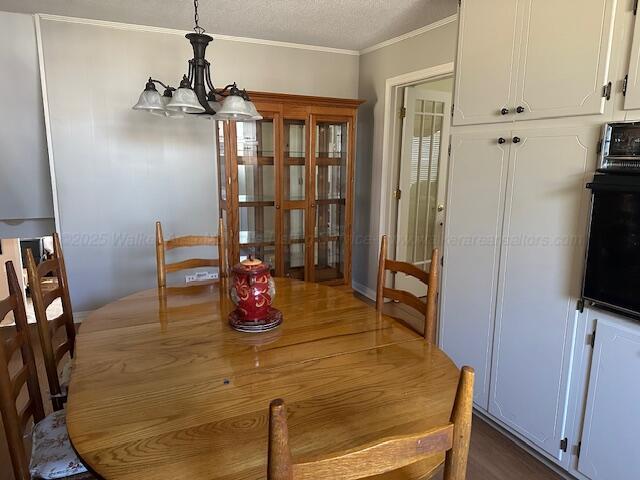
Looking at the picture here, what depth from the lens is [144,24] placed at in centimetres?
315

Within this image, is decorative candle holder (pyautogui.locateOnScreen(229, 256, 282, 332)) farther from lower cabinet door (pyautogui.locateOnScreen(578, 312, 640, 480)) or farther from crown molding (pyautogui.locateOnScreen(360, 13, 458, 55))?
crown molding (pyautogui.locateOnScreen(360, 13, 458, 55))

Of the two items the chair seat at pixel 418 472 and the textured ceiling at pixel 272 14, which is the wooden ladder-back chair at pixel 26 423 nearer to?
the chair seat at pixel 418 472

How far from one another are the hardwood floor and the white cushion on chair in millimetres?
749

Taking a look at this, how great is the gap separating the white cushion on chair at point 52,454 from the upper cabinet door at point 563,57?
6.78 feet

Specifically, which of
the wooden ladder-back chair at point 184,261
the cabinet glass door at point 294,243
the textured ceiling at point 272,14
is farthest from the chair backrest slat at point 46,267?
the cabinet glass door at point 294,243

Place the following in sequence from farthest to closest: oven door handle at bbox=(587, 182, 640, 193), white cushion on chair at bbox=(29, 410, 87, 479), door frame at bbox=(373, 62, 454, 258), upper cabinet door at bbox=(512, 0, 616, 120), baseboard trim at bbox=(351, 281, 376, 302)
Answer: baseboard trim at bbox=(351, 281, 376, 302)
door frame at bbox=(373, 62, 454, 258)
upper cabinet door at bbox=(512, 0, 616, 120)
oven door handle at bbox=(587, 182, 640, 193)
white cushion on chair at bbox=(29, 410, 87, 479)

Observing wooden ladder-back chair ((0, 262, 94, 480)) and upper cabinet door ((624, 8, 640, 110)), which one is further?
upper cabinet door ((624, 8, 640, 110))

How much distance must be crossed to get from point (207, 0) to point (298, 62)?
1259mm

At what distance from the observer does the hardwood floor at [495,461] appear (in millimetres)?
1856

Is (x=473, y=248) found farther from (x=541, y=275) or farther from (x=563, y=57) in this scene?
(x=563, y=57)

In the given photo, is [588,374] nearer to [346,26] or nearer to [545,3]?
[545,3]

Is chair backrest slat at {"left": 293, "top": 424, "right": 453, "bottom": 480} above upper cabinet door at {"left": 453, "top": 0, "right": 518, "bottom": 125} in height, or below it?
below

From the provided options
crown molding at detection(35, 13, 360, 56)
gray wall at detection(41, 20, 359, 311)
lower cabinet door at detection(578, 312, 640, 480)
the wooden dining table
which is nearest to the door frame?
crown molding at detection(35, 13, 360, 56)

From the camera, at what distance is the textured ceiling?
2.67 metres
